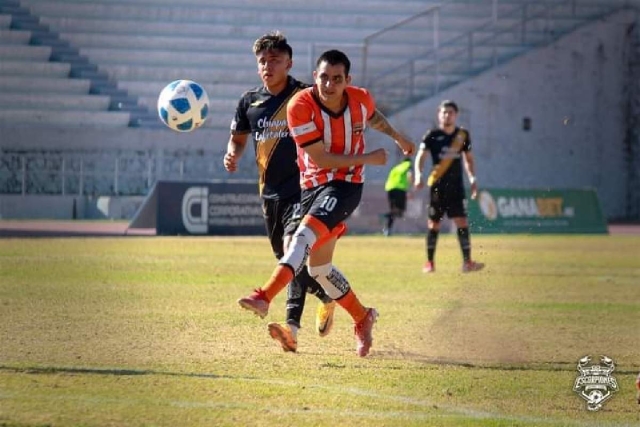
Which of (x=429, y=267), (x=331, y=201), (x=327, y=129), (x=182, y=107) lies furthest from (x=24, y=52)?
(x=331, y=201)

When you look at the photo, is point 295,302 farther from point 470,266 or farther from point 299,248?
point 470,266

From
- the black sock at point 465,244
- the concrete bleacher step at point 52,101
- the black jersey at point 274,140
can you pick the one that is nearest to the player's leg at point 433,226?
the black sock at point 465,244

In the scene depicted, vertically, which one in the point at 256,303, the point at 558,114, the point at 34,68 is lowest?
the point at 256,303

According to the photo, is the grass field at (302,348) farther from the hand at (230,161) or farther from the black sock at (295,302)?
the hand at (230,161)

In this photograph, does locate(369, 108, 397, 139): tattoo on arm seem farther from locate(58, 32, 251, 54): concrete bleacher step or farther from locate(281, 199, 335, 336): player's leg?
locate(58, 32, 251, 54): concrete bleacher step

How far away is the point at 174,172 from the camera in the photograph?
3117cm

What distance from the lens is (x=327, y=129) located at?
852 cm

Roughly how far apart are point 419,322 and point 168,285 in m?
4.26

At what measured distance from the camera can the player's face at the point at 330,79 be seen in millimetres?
8375

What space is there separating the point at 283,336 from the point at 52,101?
65.1 feet

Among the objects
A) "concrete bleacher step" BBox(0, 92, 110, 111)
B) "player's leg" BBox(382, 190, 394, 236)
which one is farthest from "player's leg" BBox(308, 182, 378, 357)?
"player's leg" BBox(382, 190, 394, 236)

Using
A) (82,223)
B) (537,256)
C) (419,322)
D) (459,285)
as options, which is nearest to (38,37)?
(82,223)

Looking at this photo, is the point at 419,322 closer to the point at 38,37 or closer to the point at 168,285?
the point at 168,285

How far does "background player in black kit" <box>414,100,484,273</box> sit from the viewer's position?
16.6 metres
